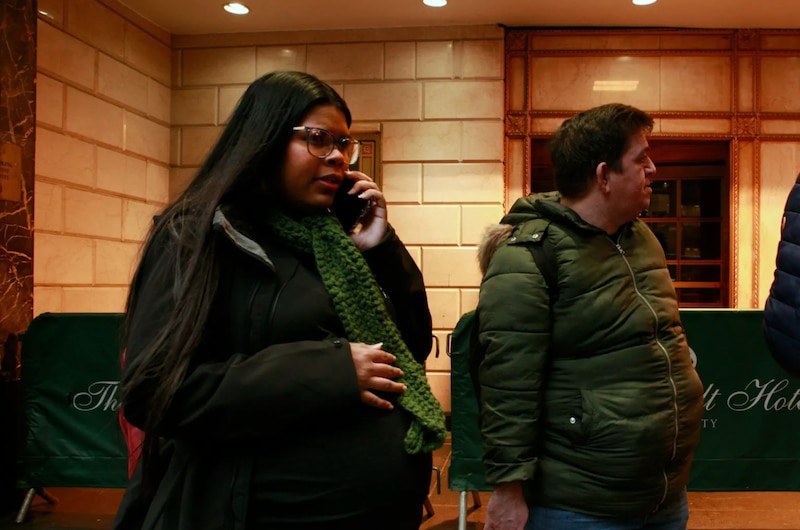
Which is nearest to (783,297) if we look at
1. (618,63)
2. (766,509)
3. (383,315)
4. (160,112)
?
(383,315)

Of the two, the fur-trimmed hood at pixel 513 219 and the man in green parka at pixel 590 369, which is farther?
the fur-trimmed hood at pixel 513 219

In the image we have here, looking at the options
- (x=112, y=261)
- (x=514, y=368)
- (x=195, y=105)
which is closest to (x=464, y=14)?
(x=195, y=105)

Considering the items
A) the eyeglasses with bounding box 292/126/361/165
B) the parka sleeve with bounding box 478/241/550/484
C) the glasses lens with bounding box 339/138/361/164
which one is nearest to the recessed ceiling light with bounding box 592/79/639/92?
the parka sleeve with bounding box 478/241/550/484

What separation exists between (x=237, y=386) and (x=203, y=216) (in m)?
0.37

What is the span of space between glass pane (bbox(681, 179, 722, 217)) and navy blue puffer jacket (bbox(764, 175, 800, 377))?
569 centimetres

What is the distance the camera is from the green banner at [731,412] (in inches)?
131

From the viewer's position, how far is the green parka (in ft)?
5.51

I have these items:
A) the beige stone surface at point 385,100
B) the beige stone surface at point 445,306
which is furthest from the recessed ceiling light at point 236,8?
the beige stone surface at point 445,306

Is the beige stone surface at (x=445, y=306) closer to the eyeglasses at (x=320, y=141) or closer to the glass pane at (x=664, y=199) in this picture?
the glass pane at (x=664, y=199)

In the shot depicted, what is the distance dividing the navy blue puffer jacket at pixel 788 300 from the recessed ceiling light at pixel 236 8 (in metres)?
5.58

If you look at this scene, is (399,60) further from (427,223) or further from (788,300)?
(788,300)

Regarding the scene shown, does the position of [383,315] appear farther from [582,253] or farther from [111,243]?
[111,243]

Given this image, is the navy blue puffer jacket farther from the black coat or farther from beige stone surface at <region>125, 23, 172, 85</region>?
beige stone surface at <region>125, 23, 172, 85</region>

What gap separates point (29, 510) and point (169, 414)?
3.69m
